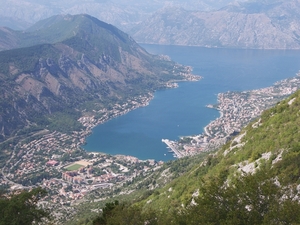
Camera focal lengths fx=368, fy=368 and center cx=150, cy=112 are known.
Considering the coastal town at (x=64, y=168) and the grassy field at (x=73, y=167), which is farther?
the grassy field at (x=73, y=167)

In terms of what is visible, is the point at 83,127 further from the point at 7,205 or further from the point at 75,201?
the point at 7,205

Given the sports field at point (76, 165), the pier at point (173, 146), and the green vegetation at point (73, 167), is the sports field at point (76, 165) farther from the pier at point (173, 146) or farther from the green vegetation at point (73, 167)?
the pier at point (173, 146)

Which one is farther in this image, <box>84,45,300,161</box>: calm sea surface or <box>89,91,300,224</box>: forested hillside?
<box>84,45,300,161</box>: calm sea surface

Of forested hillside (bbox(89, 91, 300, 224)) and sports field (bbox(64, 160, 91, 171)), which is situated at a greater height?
sports field (bbox(64, 160, 91, 171))

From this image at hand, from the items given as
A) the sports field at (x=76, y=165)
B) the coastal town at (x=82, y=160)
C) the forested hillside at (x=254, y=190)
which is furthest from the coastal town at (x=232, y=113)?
the forested hillside at (x=254, y=190)

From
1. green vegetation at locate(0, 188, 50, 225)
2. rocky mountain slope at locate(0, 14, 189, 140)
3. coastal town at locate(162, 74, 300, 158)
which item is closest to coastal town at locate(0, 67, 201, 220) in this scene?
rocky mountain slope at locate(0, 14, 189, 140)

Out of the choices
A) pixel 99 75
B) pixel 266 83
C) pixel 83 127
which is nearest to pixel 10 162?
pixel 83 127

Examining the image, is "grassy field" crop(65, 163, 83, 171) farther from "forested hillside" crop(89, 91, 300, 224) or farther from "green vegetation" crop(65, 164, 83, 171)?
"forested hillside" crop(89, 91, 300, 224)
